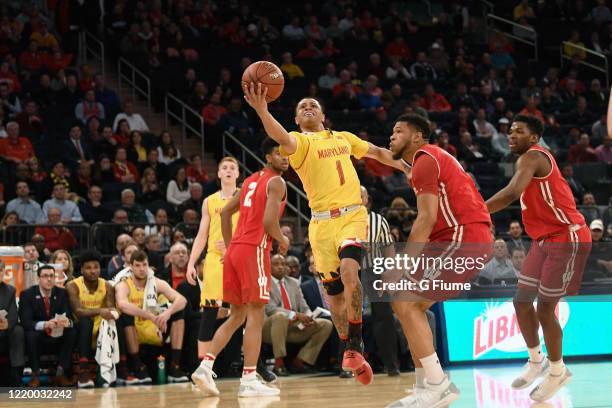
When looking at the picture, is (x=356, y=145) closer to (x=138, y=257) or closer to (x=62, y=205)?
(x=138, y=257)

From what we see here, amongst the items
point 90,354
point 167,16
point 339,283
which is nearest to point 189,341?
point 90,354

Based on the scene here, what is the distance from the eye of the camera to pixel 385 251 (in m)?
10.6

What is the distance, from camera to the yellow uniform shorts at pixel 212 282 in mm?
10055

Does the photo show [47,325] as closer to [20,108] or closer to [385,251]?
[385,251]

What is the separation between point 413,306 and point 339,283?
140 cm

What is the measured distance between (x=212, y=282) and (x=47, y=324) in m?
1.81

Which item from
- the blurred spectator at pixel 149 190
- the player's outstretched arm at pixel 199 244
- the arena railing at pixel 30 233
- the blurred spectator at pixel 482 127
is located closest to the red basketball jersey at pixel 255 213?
the player's outstretched arm at pixel 199 244

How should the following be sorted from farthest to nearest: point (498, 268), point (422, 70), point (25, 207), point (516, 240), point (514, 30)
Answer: point (514, 30)
point (422, 70)
point (516, 240)
point (25, 207)
point (498, 268)

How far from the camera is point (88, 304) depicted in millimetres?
10891

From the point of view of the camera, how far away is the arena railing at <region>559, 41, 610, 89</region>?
2373cm

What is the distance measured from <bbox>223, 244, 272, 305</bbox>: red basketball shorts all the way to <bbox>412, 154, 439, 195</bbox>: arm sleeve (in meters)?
2.59

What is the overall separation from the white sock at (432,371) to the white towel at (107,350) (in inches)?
178

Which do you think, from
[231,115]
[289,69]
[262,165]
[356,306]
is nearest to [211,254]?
[356,306]

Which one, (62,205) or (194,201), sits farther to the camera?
(194,201)
